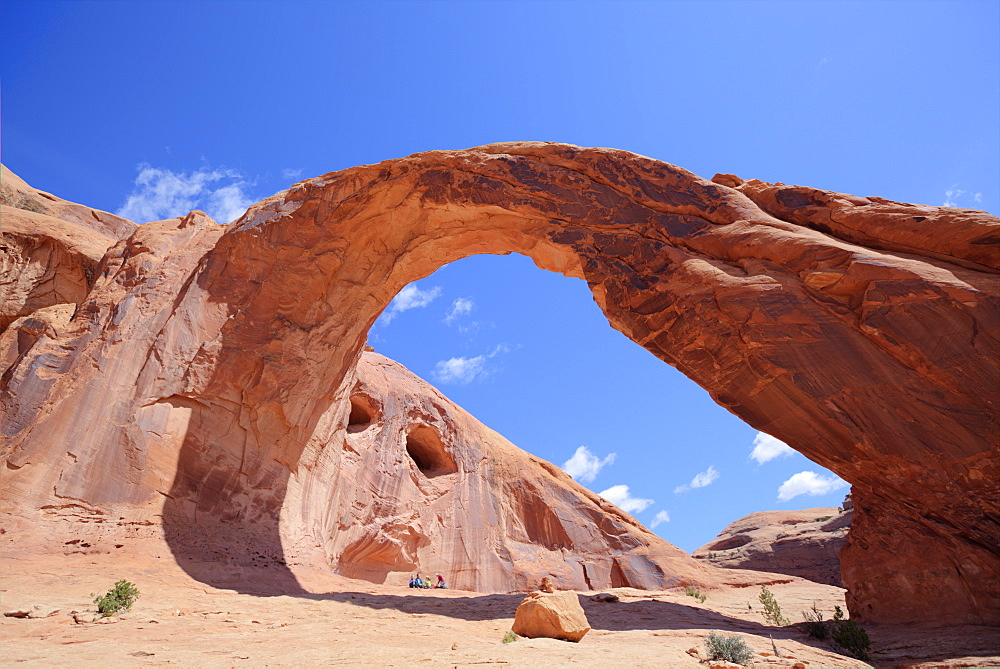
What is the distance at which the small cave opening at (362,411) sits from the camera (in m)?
23.4

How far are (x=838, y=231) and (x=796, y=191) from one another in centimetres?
165

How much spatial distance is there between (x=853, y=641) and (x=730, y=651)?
3048 millimetres

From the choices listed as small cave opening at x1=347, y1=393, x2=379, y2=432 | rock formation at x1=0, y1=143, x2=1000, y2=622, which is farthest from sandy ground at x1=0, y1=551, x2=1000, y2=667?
small cave opening at x1=347, y1=393, x2=379, y2=432

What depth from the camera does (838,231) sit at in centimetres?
1255

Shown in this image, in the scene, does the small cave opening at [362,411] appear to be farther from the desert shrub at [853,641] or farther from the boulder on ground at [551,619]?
the desert shrub at [853,641]

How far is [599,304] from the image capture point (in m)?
14.3

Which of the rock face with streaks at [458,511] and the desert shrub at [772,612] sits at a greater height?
the rock face with streaks at [458,511]

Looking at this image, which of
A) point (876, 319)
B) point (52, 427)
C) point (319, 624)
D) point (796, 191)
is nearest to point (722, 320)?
point (876, 319)

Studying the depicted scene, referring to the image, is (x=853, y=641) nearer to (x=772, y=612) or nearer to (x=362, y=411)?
(x=772, y=612)

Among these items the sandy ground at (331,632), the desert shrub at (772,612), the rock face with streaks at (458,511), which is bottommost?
the sandy ground at (331,632)

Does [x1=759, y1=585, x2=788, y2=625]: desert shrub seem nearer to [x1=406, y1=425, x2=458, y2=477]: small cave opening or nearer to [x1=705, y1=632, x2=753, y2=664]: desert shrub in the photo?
[x1=705, y1=632, x2=753, y2=664]: desert shrub

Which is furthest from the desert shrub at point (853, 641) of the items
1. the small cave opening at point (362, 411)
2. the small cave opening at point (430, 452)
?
the small cave opening at point (362, 411)

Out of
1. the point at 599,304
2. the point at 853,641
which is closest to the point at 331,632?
the point at 853,641

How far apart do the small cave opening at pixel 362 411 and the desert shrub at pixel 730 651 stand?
58.6 ft
